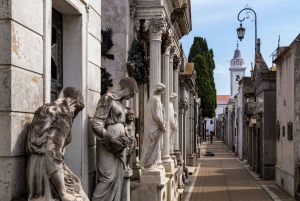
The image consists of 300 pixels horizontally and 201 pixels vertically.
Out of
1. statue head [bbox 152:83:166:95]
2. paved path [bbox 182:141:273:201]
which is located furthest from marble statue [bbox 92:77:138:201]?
paved path [bbox 182:141:273:201]

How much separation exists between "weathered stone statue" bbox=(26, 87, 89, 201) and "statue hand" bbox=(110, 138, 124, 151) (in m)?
1.77

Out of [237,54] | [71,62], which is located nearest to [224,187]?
[71,62]

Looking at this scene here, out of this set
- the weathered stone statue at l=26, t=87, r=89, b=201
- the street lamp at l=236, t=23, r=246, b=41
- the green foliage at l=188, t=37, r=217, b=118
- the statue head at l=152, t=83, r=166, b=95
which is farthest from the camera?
the green foliage at l=188, t=37, r=217, b=118

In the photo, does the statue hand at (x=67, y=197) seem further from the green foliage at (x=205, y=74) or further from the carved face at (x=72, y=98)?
the green foliage at (x=205, y=74)

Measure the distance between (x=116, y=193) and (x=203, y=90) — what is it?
48370 millimetres

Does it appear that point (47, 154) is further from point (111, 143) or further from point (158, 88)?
point (158, 88)

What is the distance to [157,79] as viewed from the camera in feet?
36.6

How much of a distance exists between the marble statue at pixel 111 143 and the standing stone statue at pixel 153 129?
12.8ft

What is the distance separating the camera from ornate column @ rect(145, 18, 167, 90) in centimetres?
1105

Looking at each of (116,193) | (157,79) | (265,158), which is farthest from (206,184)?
(116,193)

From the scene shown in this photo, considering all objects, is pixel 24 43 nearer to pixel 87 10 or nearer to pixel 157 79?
pixel 87 10

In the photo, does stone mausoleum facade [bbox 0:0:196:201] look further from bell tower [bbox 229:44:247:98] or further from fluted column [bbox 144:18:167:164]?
bell tower [bbox 229:44:247:98]

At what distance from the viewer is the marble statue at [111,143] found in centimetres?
606

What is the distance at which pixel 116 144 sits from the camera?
6.05 meters
